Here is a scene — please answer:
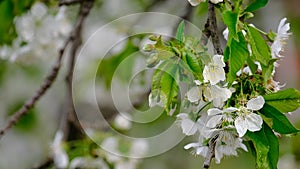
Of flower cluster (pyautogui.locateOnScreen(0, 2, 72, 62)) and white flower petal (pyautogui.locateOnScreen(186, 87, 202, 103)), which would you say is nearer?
white flower petal (pyautogui.locateOnScreen(186, 87, 202, 103))

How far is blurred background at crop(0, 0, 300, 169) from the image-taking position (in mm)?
1475

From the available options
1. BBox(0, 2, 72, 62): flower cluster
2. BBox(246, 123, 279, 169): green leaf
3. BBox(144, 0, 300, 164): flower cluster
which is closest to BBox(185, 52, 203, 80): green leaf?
BBox(144, 0, 300, 164): flower cluster

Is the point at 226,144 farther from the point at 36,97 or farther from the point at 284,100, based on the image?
the point at 36,97

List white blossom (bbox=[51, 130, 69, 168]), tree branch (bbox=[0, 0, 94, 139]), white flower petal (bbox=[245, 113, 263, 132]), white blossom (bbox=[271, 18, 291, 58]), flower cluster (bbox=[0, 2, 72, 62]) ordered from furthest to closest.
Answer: white blossom (bbox=[51, 130, 69, 168])
flower cluster (bbox=[0, 2, 72, 62])
tree branch (bbox=[0, 0, 94, 139])
white blossom (bbox=[271, 18, 291, 58])
white flower petal (bbox=[245, 113, 263, 132])

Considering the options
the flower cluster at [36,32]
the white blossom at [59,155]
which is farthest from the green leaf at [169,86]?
the white blossom at [59,155]

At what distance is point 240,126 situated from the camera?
722 mm

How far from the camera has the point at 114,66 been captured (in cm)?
156

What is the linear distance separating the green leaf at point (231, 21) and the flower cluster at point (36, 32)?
0.77 m

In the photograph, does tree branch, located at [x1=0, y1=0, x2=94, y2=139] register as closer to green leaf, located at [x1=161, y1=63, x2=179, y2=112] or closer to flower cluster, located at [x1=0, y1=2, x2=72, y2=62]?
flower cluster, located at [x1=0, y1=2, x2=72, y2=62]

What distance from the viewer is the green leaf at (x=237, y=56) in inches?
28.7

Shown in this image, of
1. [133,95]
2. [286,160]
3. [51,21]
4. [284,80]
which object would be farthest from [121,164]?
[284,80]

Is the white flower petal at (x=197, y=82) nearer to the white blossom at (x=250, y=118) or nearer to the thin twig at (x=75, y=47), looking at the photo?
the white blossom at (x=250, y=118)

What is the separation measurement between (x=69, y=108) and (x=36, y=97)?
224 millimetres

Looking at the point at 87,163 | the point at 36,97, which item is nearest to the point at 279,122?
the point at 36,97
